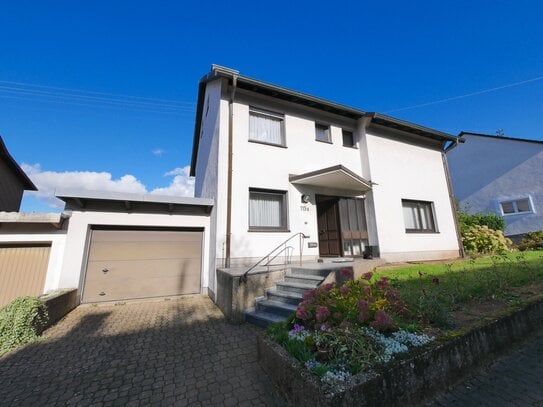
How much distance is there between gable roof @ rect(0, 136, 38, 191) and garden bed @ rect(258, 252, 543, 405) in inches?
597

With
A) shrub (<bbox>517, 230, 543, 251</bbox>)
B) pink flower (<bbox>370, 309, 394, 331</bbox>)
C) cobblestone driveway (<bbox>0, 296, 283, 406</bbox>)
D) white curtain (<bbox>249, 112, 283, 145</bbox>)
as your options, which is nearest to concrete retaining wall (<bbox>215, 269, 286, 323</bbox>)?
cobblestone driveway (<bbox>0, 296, 283, 406</bbox>)

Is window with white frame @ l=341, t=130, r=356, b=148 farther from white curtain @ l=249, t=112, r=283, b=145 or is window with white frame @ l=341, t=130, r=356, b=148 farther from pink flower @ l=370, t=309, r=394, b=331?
pink flower @ l=370, t=309, r=394, b=331

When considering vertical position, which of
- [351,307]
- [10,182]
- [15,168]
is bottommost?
[351,307]

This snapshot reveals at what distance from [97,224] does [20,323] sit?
3.16 m

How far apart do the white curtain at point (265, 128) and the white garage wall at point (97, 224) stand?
3.50m

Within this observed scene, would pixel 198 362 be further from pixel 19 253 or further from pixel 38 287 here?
pixel 19 253

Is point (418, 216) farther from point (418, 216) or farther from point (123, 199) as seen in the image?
point (123, 199)

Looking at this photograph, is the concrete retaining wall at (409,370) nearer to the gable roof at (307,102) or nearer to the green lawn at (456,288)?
the green lawn at (456,288)

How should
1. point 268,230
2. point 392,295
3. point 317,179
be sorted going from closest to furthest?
point 392,295, point 268,230, point 317,179

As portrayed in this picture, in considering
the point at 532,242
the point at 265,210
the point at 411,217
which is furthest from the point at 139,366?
the point at 532,242

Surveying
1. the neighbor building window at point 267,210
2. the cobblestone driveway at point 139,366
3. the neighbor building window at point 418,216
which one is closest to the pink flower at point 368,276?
the cobblestone driveway at point 139,366

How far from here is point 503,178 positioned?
1521cm

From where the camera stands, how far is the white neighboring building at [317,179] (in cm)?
740

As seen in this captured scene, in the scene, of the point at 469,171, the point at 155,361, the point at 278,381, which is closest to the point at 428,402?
the point at 278,381
